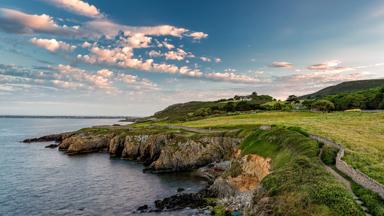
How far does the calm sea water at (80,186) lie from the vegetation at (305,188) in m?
17.7

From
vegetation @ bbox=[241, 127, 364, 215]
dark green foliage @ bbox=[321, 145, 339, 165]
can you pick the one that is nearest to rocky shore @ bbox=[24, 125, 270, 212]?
vegetation @ bbox=[241, 127, 364, 215]

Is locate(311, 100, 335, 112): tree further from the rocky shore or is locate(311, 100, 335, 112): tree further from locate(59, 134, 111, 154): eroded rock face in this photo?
locate(59, 134, 111, 154): eroded rock face

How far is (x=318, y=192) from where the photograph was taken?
26.4 m

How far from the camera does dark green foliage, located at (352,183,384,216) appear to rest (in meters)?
23.1

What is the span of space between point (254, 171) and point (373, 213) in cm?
2491

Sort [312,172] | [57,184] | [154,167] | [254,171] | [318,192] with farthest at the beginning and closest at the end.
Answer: [154,167], [57,184], [254,171], [312,172], [318,192]

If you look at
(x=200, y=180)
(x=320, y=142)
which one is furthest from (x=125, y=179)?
(x=320, y=142)

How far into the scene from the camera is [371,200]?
2480 cm

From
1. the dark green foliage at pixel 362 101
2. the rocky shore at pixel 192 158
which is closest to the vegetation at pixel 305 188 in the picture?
the rocky shore at pixel 192 158

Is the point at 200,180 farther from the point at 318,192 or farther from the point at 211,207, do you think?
the point at 318,192

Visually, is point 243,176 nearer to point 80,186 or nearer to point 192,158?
point 192,158

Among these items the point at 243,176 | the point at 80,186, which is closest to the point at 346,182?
the point at 243,176

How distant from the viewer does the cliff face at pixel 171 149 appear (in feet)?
243

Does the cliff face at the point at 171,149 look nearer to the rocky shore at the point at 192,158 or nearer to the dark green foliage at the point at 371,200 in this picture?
the rocky shore at the point at 192,158
